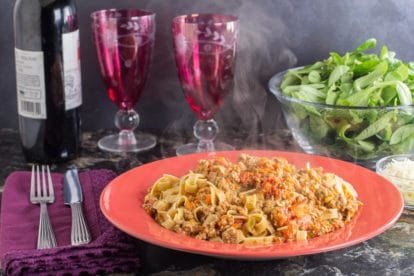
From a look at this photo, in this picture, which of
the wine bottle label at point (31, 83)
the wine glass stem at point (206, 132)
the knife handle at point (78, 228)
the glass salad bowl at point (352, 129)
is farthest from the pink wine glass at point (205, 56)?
the knife handle at point (78, 228)

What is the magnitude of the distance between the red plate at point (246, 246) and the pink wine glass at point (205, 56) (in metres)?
0.19

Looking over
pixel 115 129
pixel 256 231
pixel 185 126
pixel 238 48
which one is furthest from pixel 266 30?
pixel 256 231

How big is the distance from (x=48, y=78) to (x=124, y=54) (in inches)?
6.7

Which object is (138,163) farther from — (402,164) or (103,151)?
(402,164)

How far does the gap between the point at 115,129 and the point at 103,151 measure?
15cm

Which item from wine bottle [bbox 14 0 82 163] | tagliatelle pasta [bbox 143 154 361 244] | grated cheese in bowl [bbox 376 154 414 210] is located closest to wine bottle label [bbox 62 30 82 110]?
wine bottle [bbox 14 0 82 163]

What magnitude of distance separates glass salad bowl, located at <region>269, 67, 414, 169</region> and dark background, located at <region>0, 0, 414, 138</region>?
23cm

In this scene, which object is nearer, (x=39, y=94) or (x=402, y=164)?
(x=402, y=164)

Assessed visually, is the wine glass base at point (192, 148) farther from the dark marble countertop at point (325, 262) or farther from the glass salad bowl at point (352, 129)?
the dark marble countertop at point (325, 262)

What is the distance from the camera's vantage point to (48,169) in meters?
1.59

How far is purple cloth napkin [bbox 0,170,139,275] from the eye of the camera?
1191 mm

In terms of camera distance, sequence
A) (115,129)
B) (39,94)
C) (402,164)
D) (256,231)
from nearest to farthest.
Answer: (256,231) → (402,164) → (39,94) → (115,129)

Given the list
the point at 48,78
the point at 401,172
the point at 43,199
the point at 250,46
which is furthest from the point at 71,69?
the point at 401,172

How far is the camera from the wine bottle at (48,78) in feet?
5.20
